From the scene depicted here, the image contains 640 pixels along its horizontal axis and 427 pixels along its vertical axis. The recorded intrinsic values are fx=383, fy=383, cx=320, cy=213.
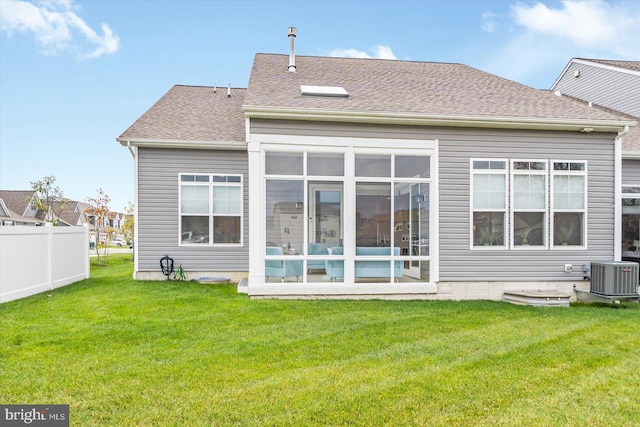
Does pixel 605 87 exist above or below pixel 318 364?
above

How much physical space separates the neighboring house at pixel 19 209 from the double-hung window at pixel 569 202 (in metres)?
37.3

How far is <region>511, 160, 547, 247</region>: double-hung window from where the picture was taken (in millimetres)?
8125

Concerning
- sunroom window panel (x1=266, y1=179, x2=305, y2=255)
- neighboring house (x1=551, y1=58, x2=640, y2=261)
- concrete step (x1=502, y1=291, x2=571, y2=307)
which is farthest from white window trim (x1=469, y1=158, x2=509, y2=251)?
sunroom window panel (x1=266, y1=179, x2=305, y2=255)

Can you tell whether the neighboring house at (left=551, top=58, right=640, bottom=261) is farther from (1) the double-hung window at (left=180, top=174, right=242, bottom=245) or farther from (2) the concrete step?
(1) the double-hung window at (left=180, top=174, right=242, bottom=245)

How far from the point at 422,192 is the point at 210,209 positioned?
A: 212 inches

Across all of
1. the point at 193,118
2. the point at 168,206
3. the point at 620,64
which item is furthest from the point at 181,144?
the point at 620,64

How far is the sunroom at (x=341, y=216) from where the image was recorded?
299 inches

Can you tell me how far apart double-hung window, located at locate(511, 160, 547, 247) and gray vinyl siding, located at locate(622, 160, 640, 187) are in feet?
11.3

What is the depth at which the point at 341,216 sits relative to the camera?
25.5 feet

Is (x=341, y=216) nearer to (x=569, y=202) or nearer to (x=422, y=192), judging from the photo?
(x=422, y=192)

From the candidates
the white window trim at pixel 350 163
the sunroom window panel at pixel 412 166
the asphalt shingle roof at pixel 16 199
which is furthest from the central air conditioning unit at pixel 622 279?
the asphalt shingle roof at pixel 16 199

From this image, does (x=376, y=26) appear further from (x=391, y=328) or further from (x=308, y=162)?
(x=391, y=328)

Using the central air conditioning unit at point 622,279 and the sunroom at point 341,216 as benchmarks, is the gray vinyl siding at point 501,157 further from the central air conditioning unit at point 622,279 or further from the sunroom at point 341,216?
the central air conditioning unit at point 622,279

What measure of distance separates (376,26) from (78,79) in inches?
511
